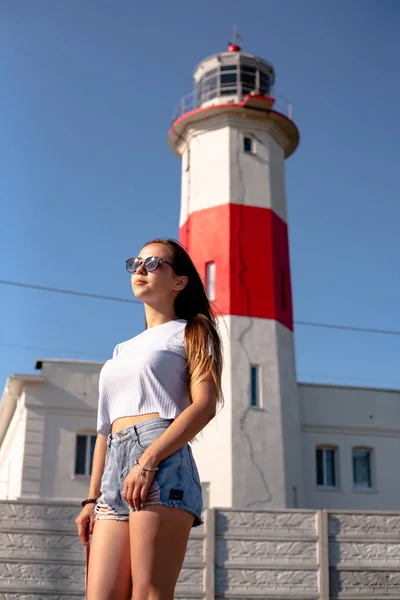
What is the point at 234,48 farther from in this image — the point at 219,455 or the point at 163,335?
the point at 163,335

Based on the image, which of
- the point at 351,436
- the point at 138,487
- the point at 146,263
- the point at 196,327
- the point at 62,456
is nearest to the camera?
the point at 138,487

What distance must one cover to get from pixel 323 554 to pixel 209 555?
1.33 metres

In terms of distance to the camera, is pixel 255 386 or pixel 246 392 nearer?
pixel 246 392

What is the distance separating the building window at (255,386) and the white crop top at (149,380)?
14926 millimetres

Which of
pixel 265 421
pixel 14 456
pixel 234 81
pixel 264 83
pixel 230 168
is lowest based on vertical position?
pixel 14 456

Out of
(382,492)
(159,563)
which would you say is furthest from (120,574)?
(382,492)

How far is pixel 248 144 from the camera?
20172 mm

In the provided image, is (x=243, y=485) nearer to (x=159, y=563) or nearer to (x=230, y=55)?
(x=230, y=55)

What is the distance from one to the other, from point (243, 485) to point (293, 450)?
1.76 meters

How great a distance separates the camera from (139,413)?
2922mm

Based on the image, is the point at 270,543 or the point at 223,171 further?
the point at 223,171

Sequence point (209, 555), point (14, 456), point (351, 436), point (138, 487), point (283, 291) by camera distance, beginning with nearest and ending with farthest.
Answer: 1. point (138, 487)
2. point (209, 555)
3. point (283, 291)
4. point (14, 456)
5. point (351, 436)

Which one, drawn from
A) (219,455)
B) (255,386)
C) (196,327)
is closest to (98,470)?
(196,327)

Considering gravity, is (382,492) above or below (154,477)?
above
